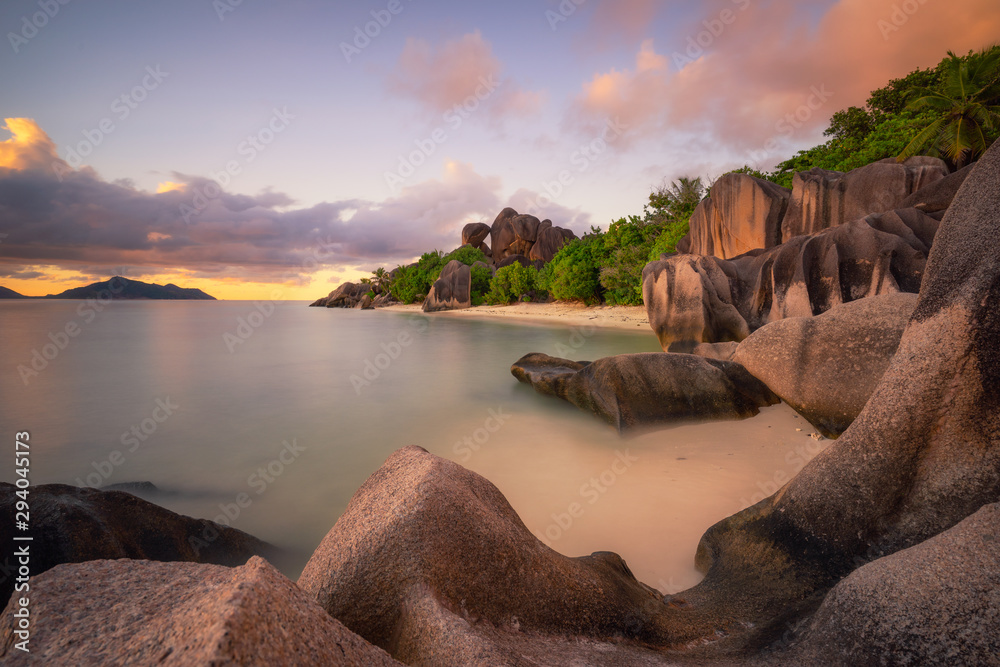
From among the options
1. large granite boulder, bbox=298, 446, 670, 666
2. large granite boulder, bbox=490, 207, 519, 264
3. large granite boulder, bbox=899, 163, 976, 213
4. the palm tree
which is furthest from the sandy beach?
large granite boulder, bbox=298, 446, 670, 666

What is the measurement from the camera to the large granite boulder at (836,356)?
473 centimetres

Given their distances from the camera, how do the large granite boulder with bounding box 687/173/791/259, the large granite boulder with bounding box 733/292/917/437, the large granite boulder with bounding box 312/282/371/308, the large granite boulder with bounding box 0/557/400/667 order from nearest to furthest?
the large granite boulder with bounding box 0/557/400/667 → the large granite boulder with bounding box 733/292/917/437 → the large granite boulder with bounding box 687/173/791/259 → the large granite boulder with bounding box 312/282/371/308

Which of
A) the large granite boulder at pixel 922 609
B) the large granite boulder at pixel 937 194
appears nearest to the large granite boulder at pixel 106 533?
the large granite boulder at pixel 922 609

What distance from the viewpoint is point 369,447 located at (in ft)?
22.2

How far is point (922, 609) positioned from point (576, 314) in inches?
1146

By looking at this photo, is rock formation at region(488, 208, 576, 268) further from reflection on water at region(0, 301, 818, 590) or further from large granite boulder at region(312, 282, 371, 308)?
reflection on water at region(0, 301, 818, 590)

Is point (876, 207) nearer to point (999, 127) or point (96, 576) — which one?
point (999, 127)

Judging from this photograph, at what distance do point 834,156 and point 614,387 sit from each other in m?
25.3

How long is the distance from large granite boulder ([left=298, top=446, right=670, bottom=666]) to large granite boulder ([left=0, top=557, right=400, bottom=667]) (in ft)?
1.92

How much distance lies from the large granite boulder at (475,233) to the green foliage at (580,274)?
32.4m

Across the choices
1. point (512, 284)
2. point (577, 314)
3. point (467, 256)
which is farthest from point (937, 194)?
point (467, 256)

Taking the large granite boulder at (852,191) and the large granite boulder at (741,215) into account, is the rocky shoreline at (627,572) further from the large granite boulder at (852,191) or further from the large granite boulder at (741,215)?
the large granite boulder at (741,215)

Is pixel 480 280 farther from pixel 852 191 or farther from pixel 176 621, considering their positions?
pixel 176 621

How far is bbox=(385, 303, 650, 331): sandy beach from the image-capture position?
2391 cm
